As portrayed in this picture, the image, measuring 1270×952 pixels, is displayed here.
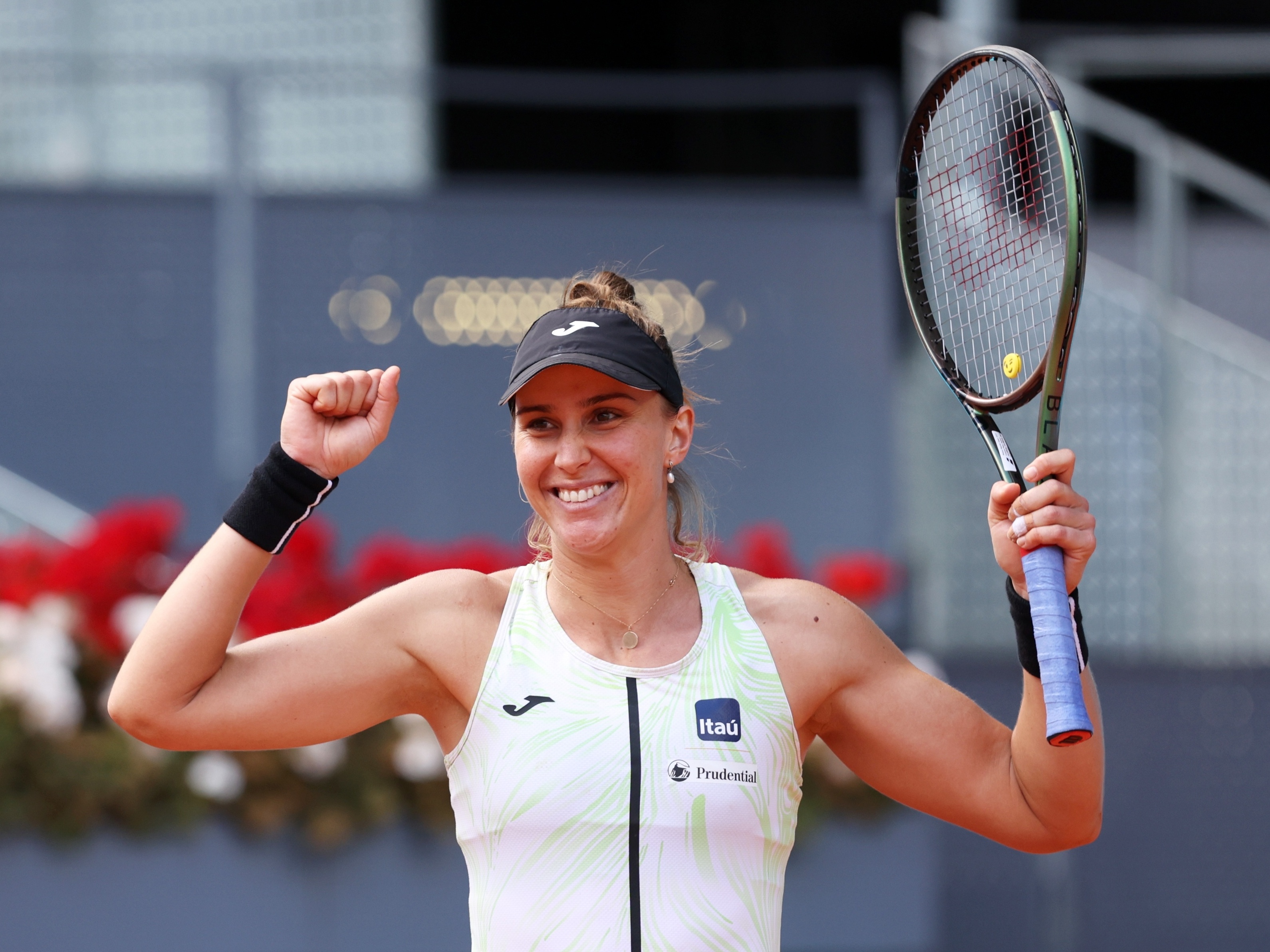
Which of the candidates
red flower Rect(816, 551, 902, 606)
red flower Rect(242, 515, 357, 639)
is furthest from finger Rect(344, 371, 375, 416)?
red flower Rect(816, 551, 902, 606)

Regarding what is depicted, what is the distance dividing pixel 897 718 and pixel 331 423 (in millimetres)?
986

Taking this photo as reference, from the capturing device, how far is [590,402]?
7.45ft

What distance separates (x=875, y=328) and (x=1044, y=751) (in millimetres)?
4444

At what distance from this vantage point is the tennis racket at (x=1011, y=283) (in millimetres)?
2092

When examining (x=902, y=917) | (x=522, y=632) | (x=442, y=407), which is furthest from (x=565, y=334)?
(x=442, y=407)

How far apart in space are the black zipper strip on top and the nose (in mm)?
364

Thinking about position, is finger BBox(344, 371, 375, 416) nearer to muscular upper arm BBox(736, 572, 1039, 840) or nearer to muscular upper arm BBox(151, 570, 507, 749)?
muscular upper arm BBox(151, 570, 507, 749)

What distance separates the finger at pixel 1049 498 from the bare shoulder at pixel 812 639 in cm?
38

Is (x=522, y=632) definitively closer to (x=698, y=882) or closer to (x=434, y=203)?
(x=698, y=882)

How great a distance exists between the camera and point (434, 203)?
6.46m

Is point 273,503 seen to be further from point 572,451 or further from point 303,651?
point 572,451

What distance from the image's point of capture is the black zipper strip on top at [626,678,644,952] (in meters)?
2.12

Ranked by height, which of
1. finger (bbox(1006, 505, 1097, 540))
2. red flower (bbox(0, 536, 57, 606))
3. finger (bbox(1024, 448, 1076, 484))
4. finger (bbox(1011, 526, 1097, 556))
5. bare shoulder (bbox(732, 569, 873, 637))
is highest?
red flower (bbox(0, 536, 57, 606))

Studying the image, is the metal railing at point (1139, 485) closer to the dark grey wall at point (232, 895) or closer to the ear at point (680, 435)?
the dark grey wall at point (232, 895)
